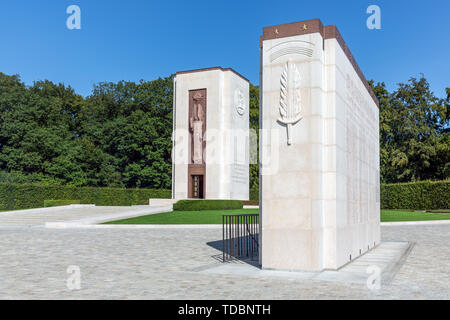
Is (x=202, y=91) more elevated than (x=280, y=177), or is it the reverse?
(x=202, y=91)

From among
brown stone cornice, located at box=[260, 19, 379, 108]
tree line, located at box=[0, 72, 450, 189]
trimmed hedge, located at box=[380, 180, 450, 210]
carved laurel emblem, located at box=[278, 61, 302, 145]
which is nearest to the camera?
carved laurel emblem, located at box=[278, 61, 302, 145]

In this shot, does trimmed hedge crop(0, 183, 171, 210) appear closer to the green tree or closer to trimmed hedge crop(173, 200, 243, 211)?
trimmed hedge crop(173, 200, 243, 211)

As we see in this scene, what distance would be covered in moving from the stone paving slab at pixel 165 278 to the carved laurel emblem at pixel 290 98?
3.28 m

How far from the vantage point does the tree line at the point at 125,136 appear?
158ft

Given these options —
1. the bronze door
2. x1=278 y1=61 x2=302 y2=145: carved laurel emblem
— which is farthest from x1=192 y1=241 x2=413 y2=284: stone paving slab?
the bronze door

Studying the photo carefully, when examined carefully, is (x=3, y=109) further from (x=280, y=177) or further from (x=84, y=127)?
(x=280, y=177)

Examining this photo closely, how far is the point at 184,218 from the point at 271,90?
17594 mm

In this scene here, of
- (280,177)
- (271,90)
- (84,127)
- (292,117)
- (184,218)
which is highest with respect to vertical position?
(84,127)

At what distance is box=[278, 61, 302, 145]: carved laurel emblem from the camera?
942 centimetres

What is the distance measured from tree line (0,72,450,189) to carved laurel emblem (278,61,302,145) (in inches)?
1653

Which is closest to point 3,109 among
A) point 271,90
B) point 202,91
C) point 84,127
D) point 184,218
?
point 84,127

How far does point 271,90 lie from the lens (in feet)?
32.2

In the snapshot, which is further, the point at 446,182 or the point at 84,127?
the point at 84,127

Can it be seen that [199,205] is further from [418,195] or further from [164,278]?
[164,278]
